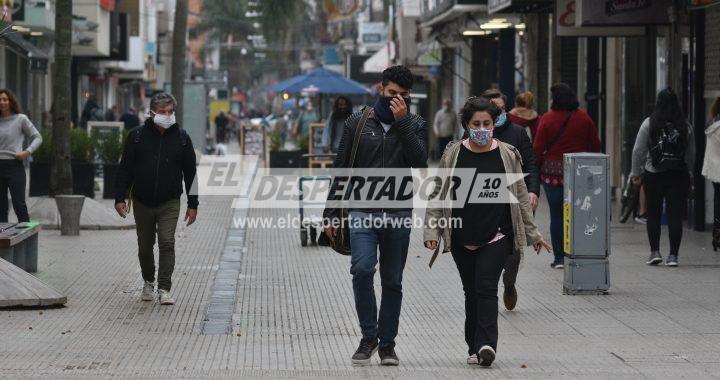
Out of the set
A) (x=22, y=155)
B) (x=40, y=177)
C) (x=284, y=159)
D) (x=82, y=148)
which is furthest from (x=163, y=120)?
(x=284, y=159)

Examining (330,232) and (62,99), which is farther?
(62,99)

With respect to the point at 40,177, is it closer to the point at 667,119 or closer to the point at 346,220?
the point at 667,119

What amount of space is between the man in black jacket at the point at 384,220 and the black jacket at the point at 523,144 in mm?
2016

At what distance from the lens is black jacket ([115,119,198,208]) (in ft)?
36.1

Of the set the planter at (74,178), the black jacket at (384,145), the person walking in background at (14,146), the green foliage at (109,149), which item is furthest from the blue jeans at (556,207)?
the green foliage at (109,149)

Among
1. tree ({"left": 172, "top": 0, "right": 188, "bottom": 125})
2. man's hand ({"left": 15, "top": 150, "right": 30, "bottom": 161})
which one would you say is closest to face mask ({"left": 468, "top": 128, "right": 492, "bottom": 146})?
man's hand ({"left": 15, "top": 150, "right": 30, "bottom": 161})

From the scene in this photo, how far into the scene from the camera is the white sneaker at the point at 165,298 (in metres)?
11.0

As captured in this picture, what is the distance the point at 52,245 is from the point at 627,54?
10106 mm

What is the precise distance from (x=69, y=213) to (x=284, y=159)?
14289 millimetres

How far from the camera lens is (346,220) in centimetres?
836

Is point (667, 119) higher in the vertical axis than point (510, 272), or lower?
higher

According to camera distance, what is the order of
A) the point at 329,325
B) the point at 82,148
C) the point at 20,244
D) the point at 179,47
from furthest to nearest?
the point at 179,47 < the point at 82,148 < the point at 20,244 < the point at 329,325

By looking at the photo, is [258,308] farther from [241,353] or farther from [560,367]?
[560,367]

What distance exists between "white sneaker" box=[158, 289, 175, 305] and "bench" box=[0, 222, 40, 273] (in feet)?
4.22
